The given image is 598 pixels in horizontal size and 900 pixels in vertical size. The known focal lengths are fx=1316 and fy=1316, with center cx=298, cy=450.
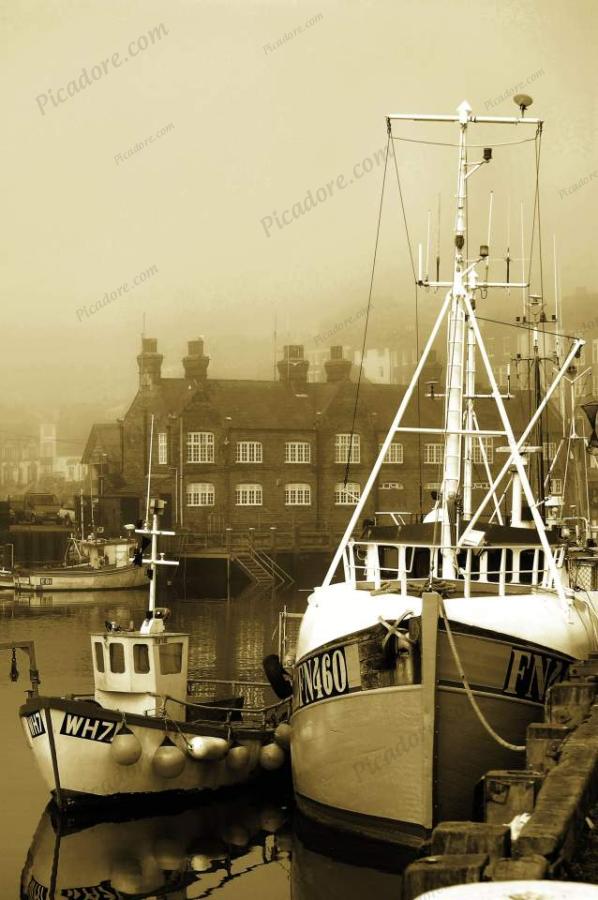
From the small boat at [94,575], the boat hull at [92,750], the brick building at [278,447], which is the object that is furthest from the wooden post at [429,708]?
the brick building at [278,447]

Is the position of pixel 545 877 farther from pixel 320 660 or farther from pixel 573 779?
pixel 320 660

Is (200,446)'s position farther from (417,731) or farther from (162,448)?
(417,731)

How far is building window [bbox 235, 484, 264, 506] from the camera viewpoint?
69.9 metres

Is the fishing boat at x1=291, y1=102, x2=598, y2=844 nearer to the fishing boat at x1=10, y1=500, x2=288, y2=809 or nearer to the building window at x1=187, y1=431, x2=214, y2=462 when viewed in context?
the fishing boat at x1=10, y1=500, x2=288, y2=809

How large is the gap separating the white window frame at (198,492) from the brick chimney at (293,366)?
23.5 ft

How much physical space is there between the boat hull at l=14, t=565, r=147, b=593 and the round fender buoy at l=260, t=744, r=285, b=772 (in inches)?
1758

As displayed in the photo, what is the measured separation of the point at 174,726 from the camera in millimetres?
17016

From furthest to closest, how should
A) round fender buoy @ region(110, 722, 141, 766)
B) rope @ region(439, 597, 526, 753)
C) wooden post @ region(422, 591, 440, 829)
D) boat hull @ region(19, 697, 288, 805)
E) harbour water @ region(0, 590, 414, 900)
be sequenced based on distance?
boat hull @ region(19, 697, 288, 805) < round fender buoy @ region(110, 722, 141, 766) < harbour water @ region(0, 590, 414, 900) < wooden post @ region(422, 591, 440, 829) < rope @ region(439, 597, 526, 753)

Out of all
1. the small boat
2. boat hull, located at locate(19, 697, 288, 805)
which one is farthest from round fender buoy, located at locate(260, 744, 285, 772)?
the small boat

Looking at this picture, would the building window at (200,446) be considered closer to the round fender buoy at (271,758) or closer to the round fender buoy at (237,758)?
the round fender buoy at (271,758)

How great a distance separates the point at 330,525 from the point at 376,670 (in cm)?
5612

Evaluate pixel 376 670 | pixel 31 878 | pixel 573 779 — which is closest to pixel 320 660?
pixel 376 670

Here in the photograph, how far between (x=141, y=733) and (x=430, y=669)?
4.62 m

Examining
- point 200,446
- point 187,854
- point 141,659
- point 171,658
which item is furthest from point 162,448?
point 187,854
